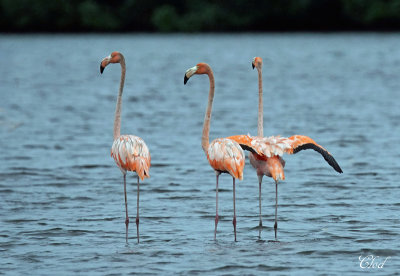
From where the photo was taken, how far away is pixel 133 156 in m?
9.36

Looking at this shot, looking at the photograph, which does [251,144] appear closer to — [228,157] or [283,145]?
[283,145]

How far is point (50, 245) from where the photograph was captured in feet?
30.9

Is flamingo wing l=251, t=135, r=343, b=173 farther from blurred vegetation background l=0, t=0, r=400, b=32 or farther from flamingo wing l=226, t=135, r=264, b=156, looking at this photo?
blurred vegetation background l=0, t=0, r=400, b=32

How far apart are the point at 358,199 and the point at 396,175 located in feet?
6.73

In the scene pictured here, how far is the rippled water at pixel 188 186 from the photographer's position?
8.88 m

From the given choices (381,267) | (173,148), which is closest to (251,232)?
(381,267)

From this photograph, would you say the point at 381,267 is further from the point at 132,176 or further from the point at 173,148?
the point at 173,148

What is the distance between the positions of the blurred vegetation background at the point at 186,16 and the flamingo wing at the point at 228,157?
79.0 m

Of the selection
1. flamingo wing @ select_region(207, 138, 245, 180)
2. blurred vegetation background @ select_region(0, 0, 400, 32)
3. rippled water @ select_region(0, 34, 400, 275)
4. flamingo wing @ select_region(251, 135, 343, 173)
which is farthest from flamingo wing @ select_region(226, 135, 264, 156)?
blurred vegetation background @ select_region(0, 0, 400, 32)

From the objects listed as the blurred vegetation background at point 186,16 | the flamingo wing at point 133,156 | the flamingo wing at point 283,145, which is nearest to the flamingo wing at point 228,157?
the flamingo wing at point 283,145

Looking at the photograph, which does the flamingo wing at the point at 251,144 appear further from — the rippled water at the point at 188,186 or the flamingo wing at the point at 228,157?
the rippled water at the point at 188,186

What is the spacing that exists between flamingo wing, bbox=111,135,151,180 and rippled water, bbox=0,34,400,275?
82 cm

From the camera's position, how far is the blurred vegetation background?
8962 centimetres

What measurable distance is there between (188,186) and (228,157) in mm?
4000
